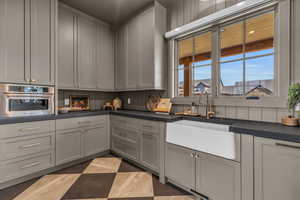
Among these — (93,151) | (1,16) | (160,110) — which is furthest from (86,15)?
(93,151)

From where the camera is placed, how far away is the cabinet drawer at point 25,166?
1.79m

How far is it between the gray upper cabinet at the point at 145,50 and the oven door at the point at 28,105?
1.39m

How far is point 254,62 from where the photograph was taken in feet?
6.03

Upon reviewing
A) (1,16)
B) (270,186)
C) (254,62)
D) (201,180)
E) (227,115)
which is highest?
(1,16)

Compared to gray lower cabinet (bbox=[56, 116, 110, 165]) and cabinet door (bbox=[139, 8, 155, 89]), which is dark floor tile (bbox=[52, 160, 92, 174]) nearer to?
gray lower cabinet (bbox=[56, 116, 110, 165])

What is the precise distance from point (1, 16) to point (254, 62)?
3.35 metres

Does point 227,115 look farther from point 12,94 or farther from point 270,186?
point 12,94

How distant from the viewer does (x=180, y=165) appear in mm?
1750

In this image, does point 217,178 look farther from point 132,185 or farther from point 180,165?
point 132,185

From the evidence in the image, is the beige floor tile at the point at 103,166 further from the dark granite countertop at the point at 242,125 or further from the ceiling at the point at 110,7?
the ceiling at the point at 110,7

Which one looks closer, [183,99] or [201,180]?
[201,180]

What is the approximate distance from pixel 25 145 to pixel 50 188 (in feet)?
2.24

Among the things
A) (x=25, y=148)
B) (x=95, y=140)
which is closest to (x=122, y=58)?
(x=95, y=140)

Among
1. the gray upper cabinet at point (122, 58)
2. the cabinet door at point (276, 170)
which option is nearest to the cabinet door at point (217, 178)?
the cabinet door at point (276, 170)
